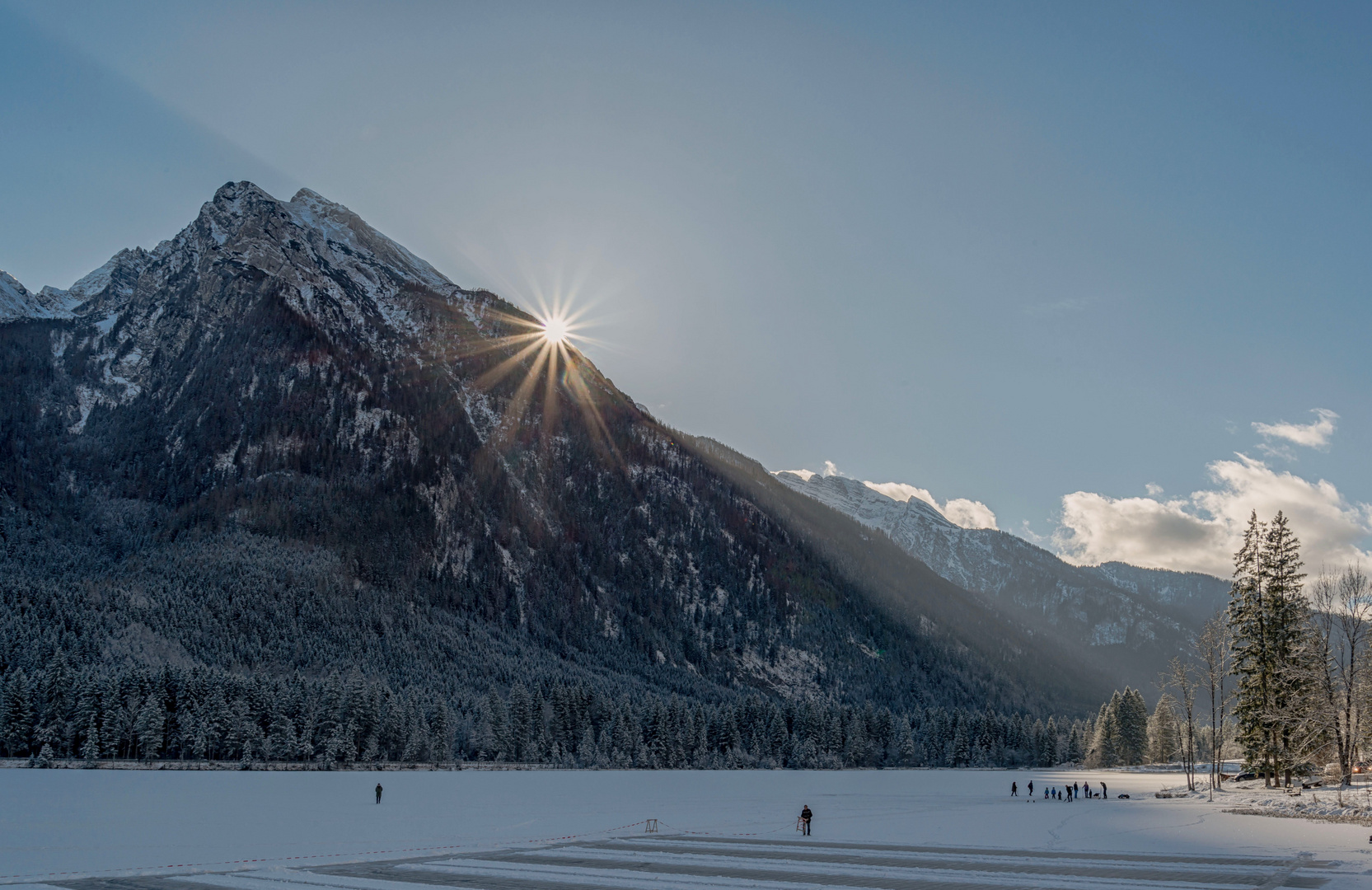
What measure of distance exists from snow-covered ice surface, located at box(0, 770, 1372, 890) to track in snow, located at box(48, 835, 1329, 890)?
0.44 ft

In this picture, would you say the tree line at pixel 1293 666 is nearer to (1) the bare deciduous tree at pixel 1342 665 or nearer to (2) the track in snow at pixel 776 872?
(1) the bare deciduous tree at pixel 1342 665

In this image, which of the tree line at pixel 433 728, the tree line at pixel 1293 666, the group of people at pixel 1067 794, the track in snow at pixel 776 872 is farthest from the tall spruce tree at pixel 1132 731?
the track in snow at pixel 776 872

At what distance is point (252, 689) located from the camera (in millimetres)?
114500

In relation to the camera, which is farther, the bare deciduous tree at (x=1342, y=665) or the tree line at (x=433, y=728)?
the tree line at (x=433, y=728)

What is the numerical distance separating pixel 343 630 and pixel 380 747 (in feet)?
256

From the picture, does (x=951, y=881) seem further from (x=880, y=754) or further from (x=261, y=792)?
(x=880, y=754)

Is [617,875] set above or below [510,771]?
above

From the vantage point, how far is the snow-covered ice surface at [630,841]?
2712 cm

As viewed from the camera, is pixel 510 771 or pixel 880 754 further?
pixel 880 754

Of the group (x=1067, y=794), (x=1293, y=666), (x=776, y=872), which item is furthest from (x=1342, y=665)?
(x=776, y=872)

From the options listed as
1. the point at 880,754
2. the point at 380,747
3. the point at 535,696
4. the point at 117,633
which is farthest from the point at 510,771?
the point at 117,633

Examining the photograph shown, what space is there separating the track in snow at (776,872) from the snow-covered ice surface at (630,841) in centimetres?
14

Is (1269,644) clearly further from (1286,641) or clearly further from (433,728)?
(433,728)

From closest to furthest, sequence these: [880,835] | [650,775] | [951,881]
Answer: [951,881] < [880,835] < [650,775]
